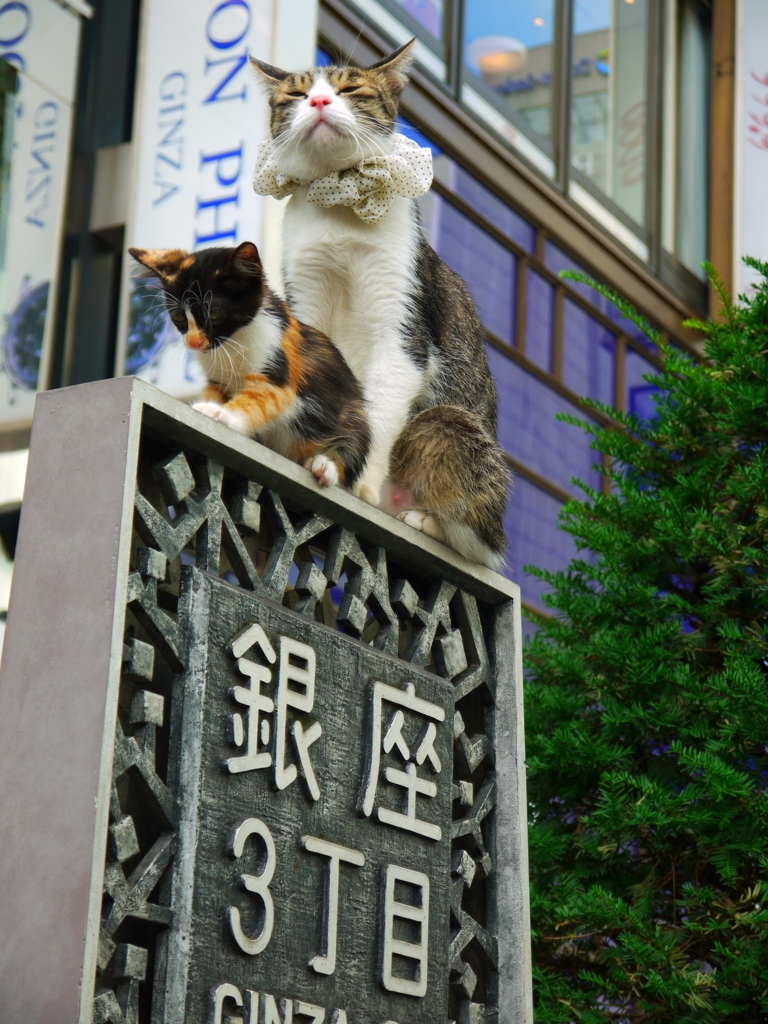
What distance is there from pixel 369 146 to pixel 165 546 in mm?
1370

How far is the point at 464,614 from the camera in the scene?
3332 mm

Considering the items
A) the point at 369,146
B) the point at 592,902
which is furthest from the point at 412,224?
the point at 592,902

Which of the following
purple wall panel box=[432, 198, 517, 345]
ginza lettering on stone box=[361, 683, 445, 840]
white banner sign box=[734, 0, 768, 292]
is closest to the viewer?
ginza lettering on stone box=[361, 683, 445, 840]

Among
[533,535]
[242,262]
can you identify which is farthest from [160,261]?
[533,535]

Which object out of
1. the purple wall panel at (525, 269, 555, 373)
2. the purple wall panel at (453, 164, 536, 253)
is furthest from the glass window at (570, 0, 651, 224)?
the purple wall panel at (525, 269, 555, 373)

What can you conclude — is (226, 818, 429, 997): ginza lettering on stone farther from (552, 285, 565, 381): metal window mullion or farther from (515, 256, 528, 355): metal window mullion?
(552, 285, 565, 381): metal window mullion

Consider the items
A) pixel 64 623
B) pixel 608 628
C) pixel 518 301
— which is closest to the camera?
pixel 64 623

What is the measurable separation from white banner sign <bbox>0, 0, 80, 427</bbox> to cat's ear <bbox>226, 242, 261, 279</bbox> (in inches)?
182

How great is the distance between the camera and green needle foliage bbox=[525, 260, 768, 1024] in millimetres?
3611

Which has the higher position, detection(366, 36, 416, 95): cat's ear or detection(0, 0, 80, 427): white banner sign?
detection(0, 0, 80, 427): white banner sign

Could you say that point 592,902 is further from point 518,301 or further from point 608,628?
point 518,301

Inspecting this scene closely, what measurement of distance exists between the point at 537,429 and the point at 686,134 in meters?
4.65

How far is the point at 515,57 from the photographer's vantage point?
1062 centimetres

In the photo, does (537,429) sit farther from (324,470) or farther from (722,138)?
(324,470)
